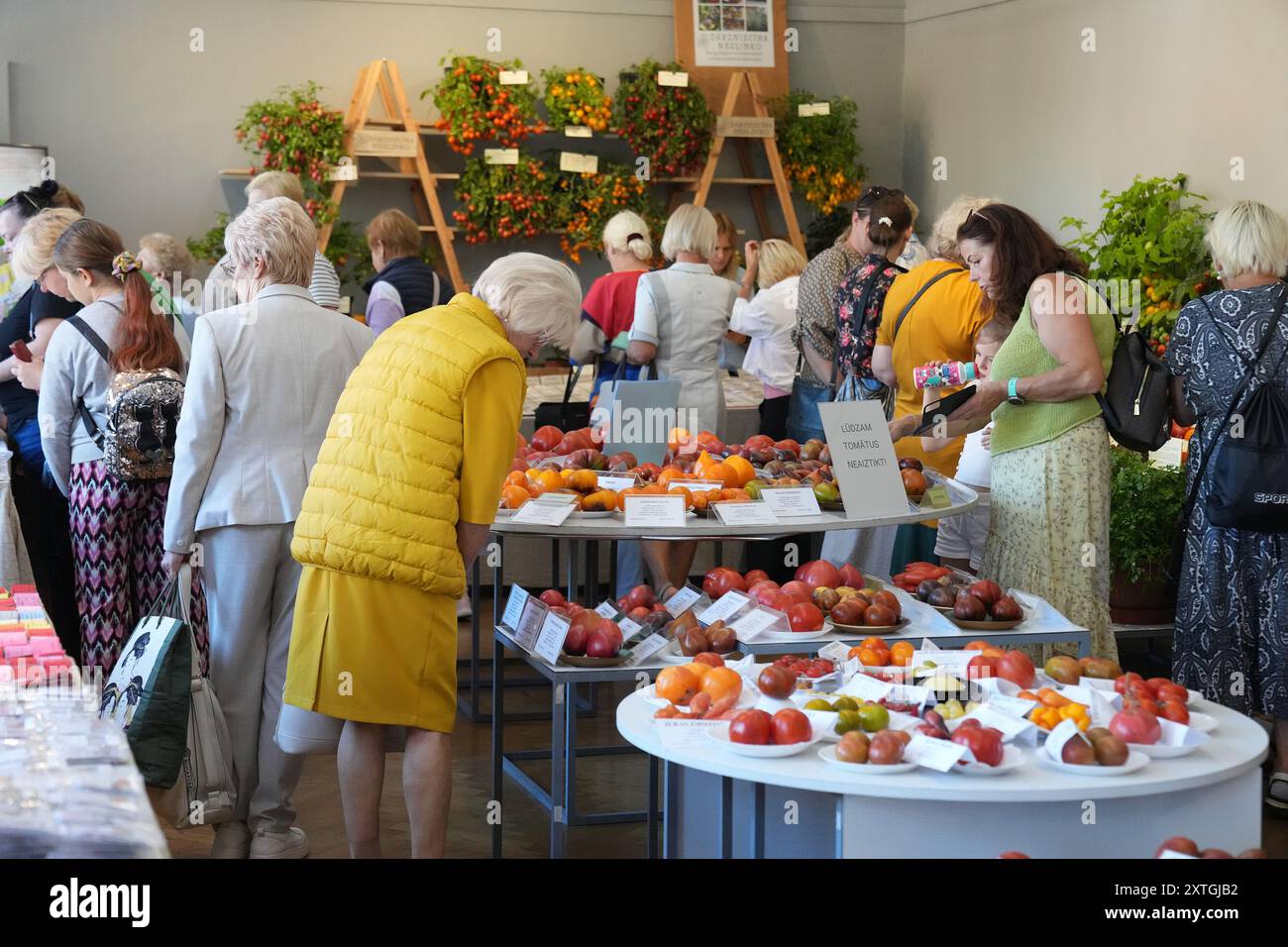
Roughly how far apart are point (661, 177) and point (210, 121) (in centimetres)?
263

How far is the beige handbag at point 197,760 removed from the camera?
3.05 m

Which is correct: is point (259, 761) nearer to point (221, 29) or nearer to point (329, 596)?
point (329, 596)

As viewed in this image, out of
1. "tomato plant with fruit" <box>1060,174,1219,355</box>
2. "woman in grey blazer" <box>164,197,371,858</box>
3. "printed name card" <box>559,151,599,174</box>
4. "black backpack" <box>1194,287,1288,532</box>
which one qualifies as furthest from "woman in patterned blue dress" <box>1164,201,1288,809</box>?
"printed name card" <box>559,151,599,174</box>

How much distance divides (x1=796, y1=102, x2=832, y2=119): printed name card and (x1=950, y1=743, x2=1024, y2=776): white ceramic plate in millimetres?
7109

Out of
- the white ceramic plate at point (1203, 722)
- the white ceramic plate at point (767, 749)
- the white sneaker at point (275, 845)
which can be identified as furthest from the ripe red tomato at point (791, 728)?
the white sneaker at point (275, 845)

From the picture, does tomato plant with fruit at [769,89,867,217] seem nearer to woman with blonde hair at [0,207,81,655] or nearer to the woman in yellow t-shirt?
the woman in yellow t-shirt

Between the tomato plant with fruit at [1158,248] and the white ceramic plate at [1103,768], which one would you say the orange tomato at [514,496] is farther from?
the tomato plant with fruit at [1158,248]

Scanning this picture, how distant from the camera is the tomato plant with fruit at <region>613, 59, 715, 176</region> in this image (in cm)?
826

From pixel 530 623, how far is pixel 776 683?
0.84 m

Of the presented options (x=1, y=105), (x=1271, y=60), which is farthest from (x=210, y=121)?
(x=1271, y=60)

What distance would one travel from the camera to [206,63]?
26.3ft

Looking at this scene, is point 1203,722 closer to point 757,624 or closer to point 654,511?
point 757,624

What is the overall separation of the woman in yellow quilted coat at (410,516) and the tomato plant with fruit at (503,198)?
17.6ft

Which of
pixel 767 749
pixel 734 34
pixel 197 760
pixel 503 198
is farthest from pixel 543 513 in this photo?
pixel 734 34
